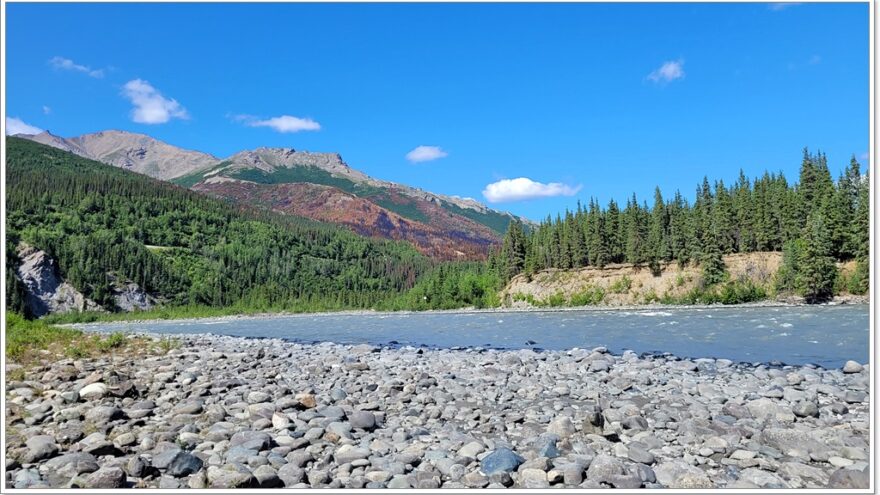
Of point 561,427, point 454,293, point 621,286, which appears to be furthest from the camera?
point 454,293

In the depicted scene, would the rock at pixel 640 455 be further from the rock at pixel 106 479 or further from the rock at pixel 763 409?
the rock at pixel 106 479

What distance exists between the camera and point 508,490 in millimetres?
6039

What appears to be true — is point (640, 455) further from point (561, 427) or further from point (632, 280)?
point (632, 280)

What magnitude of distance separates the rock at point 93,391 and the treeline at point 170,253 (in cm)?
9189

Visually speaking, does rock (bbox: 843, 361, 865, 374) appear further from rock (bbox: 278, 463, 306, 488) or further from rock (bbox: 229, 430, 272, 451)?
rock (bbox: 229, 430, 272, 451)

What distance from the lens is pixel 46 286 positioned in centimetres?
10906

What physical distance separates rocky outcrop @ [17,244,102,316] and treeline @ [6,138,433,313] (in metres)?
2.19

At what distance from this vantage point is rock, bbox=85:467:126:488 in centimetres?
607

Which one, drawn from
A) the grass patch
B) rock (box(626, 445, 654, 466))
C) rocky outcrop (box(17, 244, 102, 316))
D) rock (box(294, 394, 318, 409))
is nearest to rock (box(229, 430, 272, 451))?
rock (box(294, 394, 318, 409))

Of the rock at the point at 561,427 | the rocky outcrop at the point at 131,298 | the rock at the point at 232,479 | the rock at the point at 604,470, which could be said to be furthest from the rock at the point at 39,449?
the rocky outcrop at the point at 131,298

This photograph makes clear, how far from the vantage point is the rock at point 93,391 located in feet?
33.8

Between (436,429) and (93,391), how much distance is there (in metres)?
7.29

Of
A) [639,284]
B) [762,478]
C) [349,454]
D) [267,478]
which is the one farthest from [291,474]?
[639,284]

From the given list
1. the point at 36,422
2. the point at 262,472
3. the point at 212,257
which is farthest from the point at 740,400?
the point at 212,257
